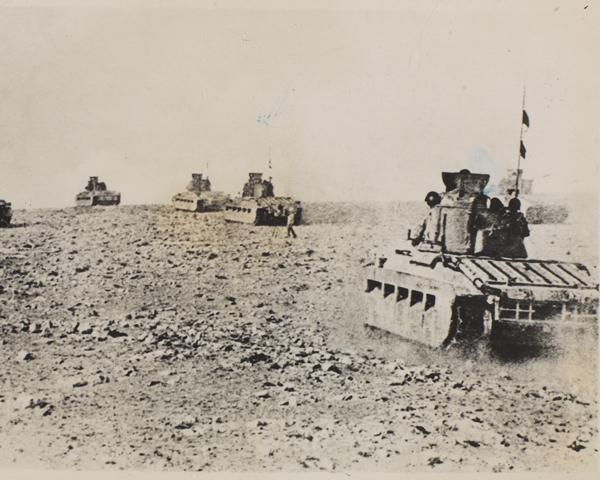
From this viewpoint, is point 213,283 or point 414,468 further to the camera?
point 213,283

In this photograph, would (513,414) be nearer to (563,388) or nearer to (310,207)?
Answer: (563,388)

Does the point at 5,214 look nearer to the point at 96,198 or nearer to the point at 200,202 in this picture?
the point at 96,198

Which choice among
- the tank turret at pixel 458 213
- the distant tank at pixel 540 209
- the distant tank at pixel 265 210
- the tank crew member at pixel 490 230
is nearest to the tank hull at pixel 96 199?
the distant tank at pixel 265 210

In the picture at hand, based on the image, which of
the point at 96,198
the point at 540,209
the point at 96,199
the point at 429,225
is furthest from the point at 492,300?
the point at 96,199

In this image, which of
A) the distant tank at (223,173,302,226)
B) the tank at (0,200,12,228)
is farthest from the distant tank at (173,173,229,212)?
the tank at (0,200,12,228)

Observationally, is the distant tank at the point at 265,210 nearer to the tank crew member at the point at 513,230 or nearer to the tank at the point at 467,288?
the tank at the point at 467,288

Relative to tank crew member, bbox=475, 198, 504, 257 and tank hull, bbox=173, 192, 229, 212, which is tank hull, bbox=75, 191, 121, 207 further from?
tank crew member, bbox=475, 198, 504, 257

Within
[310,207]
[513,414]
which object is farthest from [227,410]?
[310,207]
